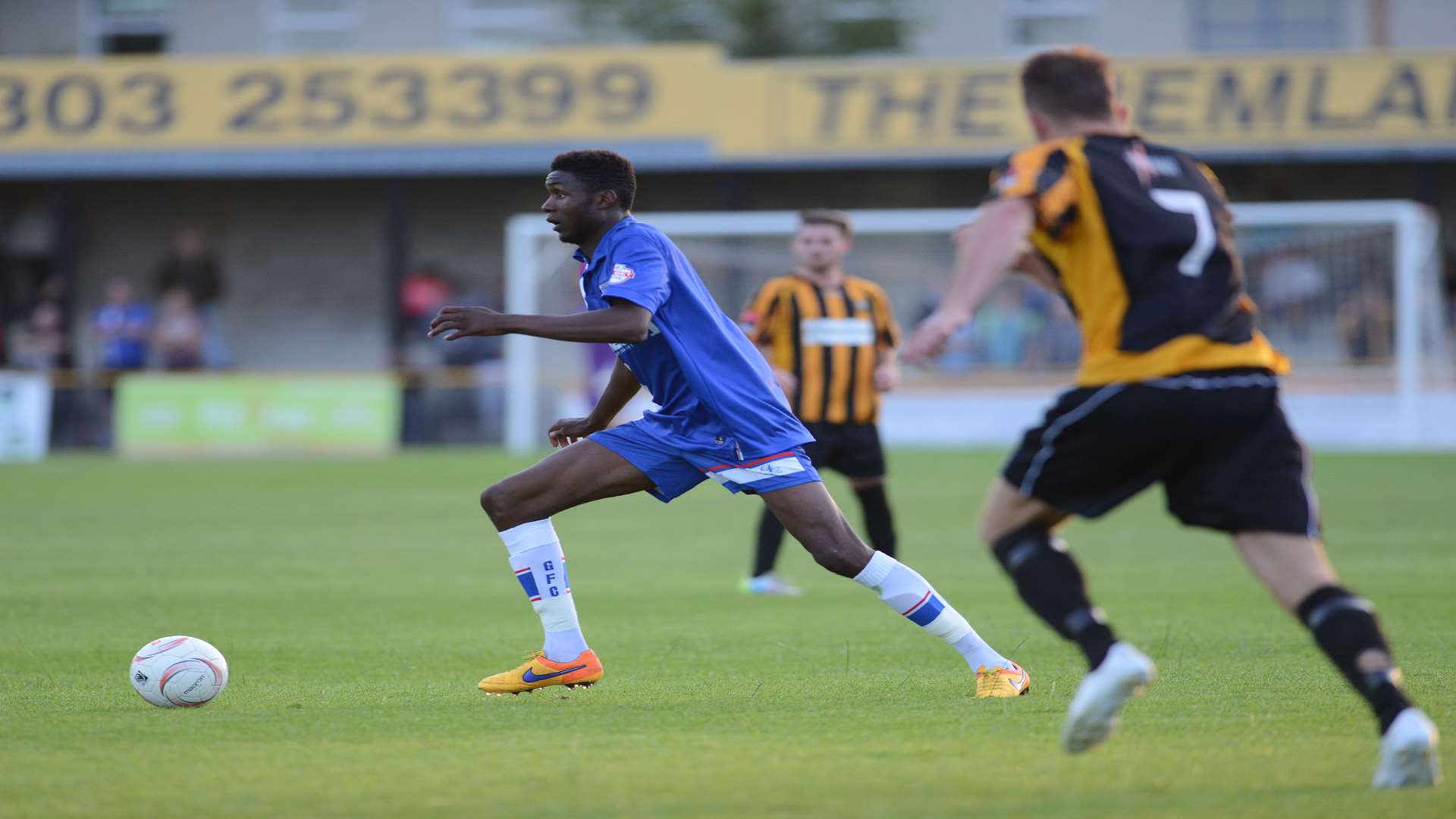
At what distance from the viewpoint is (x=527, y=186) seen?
30.2m

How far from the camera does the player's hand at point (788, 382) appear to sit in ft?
32.4

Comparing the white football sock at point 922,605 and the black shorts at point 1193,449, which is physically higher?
the black shorts at point 1193,449

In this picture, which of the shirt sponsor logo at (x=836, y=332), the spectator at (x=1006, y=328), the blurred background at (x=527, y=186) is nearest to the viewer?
the shirt sponsor logo at (x=836, y=332)

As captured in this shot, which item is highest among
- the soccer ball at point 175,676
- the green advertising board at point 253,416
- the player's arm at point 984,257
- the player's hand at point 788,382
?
the player's arm at point 984,257

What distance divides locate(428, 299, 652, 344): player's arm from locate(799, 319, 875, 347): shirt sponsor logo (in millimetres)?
4384

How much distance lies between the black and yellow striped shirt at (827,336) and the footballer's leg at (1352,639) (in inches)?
215

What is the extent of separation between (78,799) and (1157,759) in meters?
2.88

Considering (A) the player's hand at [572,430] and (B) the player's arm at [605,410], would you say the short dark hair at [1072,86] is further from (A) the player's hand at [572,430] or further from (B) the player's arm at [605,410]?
(A) the player's hand at [572,430]

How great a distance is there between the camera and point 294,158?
1072 inches

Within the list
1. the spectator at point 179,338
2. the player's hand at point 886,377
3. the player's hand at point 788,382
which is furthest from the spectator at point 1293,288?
the spectator at point 179,338

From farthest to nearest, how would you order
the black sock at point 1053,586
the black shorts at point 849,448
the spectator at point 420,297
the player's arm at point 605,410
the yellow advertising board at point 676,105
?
the spectator at point 420,297, the yellow advertising board at point 676,105, the black shorts at point 849,448, the player's arm at point 605,410, the black sock at point 1053,586

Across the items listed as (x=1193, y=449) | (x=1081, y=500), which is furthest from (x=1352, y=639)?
(x=1081, y=500)

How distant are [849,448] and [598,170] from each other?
4040mm

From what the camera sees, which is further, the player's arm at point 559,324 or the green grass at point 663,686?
the player's arm at point 559,324
